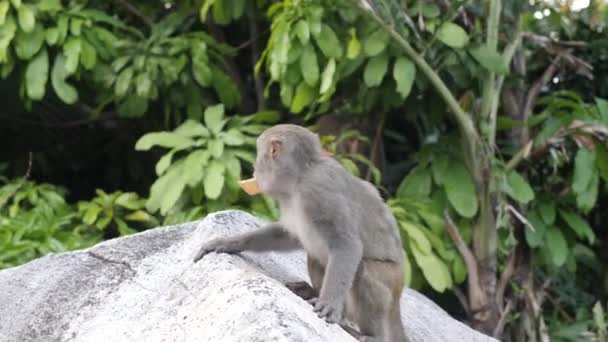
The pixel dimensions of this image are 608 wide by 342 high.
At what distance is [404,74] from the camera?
5961 mm

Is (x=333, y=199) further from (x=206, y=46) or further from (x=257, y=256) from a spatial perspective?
(x=206, y=46)

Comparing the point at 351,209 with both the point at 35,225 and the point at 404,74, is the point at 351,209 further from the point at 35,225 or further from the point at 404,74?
the point at 35,225

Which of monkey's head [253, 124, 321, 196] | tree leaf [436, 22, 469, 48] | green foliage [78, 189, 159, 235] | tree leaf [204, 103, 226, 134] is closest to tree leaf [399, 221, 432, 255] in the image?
tree leaf [436, 22, 469, 48]

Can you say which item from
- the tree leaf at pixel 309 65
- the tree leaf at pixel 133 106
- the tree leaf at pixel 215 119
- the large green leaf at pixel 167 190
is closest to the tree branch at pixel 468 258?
the tree leaf at pixel 309 65

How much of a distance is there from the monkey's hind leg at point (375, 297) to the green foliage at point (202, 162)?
197 centimetres

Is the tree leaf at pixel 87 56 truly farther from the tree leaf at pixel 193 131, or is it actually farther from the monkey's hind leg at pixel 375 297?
the monkey's hind leg at pixel 375 297

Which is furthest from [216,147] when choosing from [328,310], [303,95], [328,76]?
[328,310]

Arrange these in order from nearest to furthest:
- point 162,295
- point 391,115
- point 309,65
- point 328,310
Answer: point 328,310 < point 162,295 < point 309,65 < point 391,115

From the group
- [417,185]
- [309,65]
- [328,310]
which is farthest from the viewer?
[417,185]

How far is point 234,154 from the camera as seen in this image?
19.7 ft

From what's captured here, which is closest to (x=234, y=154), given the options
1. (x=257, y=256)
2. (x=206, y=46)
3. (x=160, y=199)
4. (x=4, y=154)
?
(x=160, y=199)

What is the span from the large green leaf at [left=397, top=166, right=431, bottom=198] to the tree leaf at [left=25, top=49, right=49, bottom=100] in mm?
2292

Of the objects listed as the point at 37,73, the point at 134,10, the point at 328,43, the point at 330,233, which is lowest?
the point at 330,233

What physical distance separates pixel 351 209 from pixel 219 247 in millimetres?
493
